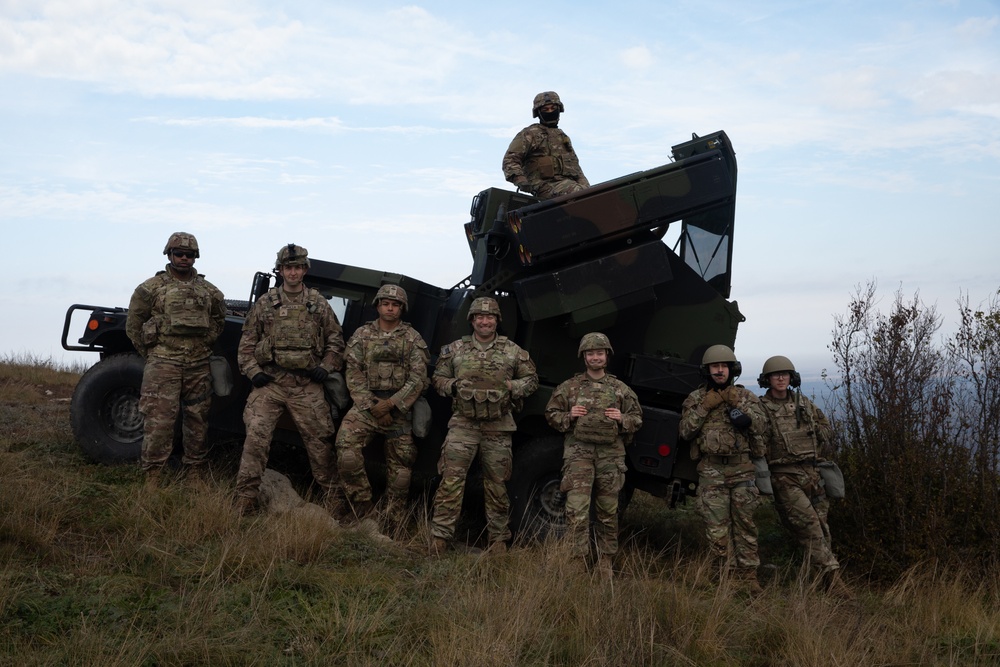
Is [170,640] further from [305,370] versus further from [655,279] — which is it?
[655,279]

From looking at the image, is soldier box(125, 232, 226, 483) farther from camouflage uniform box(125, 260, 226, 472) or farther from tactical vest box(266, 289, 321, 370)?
tactical vest box(266, 289, 321, 370)

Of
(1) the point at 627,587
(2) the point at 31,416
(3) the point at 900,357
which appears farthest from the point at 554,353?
(2) the point at 31,416

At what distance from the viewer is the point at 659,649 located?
461 cm

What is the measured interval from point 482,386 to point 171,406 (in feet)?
8.24

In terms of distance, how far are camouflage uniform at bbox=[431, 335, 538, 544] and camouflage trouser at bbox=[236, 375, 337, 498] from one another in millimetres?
950

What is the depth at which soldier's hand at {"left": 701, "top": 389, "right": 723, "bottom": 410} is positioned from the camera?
659cm

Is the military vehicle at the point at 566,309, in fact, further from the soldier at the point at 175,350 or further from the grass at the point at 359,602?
the grass at the point at 359,602

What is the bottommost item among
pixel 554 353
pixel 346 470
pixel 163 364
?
pixel 346 470

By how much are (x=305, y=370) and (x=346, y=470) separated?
2.77ft

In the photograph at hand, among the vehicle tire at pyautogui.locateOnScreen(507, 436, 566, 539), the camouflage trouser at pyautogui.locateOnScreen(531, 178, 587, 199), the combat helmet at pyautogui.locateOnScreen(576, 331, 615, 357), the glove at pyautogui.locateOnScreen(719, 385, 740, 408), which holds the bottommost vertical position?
the vehicle tire at pyautogui.locateOnScreen(507, 436, 566, 539)

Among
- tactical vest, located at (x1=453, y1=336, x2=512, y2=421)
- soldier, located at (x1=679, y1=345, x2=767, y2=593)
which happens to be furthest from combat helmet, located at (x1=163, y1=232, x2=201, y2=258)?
soldier, located at (x1=679, y1=345, x2=767, y2=593)

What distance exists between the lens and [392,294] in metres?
6.79

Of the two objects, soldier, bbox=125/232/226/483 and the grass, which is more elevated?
soldier, bbox=125/232/226/483

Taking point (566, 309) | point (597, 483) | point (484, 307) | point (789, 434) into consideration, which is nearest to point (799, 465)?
point (789, 434)
